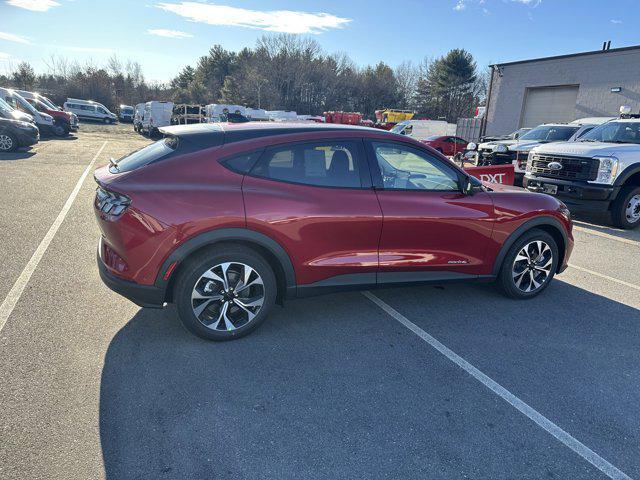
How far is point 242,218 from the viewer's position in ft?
10.9

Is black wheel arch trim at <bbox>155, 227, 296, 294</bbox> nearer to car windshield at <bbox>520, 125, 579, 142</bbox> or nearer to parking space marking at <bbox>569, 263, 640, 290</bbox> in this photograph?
parking space marking at <bbox>569, 263, 640, 290</bbox>

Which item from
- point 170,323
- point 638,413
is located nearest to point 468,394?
point 638,413

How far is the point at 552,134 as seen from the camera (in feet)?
43.7

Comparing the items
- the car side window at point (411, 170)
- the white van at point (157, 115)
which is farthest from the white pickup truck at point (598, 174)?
the white van at point (157, 115)

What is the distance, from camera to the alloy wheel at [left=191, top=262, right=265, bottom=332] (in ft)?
11.1

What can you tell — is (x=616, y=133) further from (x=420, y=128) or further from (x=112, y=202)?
(x=420, y=128)

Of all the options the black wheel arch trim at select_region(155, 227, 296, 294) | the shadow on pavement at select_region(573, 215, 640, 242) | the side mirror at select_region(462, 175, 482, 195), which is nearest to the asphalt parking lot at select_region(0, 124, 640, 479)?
the black wheel arch trim at select_region(155, 227, 296, 294)

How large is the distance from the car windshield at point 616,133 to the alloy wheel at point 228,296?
877 cm

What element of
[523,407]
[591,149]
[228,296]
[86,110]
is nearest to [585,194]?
[591,149]

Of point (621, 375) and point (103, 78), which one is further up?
point (103, 78)

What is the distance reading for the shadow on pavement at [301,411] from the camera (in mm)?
2348

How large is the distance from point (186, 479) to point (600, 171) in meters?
8.53

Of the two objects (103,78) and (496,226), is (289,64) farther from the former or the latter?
(496,226)

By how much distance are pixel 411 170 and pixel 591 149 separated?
5863 millimetres
